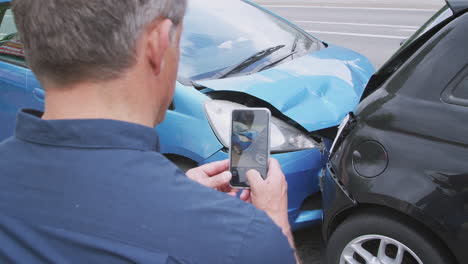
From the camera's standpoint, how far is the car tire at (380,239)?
185cm

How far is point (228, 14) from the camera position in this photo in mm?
3801

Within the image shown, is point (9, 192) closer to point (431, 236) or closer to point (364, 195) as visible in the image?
point (364, 195)

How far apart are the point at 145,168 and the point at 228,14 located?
3.20m

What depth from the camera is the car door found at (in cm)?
326

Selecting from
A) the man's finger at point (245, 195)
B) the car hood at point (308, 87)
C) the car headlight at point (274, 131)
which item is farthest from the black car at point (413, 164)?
the man's finger at point (245, 195)

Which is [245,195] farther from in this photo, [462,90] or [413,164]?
[462,90]

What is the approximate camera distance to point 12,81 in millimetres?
3416

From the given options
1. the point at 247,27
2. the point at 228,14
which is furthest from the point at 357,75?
the point at 228,14

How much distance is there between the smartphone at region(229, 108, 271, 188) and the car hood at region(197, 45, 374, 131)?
95 cm

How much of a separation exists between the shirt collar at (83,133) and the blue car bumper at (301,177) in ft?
5.39

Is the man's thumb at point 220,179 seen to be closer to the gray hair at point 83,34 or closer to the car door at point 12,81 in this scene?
the gray hair at point 83,34

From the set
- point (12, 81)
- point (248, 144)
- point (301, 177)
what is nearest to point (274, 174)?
point (248, 144)

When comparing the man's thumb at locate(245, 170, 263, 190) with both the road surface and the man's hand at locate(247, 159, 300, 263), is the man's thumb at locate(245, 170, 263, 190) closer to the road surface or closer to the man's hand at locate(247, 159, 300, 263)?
the man's hand at locate(247, 159, 300, 263)

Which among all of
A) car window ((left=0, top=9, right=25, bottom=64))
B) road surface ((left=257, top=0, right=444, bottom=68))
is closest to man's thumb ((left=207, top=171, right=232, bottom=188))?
car window ((left=0, top=9, right=25, bottom=64))
